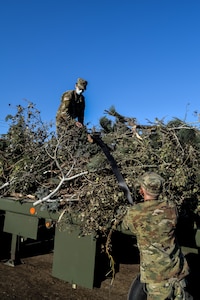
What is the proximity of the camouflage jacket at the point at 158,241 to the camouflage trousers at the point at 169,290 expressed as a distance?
4 cm

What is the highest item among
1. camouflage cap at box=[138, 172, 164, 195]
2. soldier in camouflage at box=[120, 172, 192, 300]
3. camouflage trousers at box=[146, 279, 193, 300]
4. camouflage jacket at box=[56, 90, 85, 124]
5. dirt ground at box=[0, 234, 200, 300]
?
camouflage jacket at box=[56, 90, 85, 124]

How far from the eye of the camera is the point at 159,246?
118 inches

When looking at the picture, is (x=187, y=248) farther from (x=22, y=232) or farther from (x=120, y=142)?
(x=22, y=232)

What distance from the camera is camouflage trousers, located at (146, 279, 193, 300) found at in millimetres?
2956

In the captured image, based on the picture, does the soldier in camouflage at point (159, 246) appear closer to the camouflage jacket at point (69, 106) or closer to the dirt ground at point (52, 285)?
the dirt ground at point (52, 285)

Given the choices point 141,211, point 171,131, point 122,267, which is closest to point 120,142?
point 171,131

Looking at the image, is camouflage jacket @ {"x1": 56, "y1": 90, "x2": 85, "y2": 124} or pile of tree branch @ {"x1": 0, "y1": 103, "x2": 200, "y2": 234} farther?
camouflage jacket @ {"x1": 56, "y1": 90, "x2": 85, "y2": 124}

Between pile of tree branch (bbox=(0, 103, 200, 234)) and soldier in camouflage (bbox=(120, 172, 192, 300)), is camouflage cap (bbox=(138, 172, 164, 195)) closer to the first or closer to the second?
soldier in camouflage (bbox=(120, 172, 192, 300))

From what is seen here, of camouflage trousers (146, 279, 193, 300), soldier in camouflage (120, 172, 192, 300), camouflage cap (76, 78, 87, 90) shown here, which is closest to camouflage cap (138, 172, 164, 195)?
soldier in camouflage (120, 172, 192, 300)

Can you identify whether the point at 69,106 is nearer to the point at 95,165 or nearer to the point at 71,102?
the point at 71,102

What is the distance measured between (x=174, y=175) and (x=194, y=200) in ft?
1.36

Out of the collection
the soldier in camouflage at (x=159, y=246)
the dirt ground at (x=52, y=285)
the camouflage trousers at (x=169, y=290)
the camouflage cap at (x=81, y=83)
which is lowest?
the dirt ground at (x=52, y=285)

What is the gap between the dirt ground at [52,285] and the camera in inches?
187

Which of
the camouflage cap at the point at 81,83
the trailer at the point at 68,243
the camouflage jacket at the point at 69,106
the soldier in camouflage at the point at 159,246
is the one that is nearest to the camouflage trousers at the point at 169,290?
the soldier in camouflage at the point at 159,246
